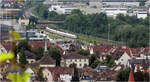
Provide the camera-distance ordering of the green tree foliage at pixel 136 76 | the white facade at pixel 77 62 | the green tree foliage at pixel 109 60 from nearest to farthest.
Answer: the green tree foliage at pixel 136 76, the green tree foliage at pixel 109 60, the white facade at pixel 77 62

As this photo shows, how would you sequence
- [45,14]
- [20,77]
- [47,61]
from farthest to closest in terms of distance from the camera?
1. [45,14]
2. [47,61]
3. [20,77]

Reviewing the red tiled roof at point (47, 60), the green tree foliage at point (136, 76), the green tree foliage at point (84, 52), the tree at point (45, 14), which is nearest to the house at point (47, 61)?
the red tiled roof at point (47, 60)

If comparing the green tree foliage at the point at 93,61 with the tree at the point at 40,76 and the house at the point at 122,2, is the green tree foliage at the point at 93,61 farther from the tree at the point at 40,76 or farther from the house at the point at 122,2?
the house at the point at 122,2

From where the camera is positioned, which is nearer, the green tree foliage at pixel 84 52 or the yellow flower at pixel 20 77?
the yellow flower at pixel 20 77

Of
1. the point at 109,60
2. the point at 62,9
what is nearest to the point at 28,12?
the point at 62,9

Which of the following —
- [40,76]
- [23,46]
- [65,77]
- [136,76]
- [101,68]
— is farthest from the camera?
[23,46]

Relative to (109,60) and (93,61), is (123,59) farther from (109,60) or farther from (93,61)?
(93,61)

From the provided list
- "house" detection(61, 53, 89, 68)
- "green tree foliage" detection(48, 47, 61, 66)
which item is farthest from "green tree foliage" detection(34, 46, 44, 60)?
"house" detection(61, 53, 89, 68)

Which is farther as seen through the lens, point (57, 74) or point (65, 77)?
point (57, 74)

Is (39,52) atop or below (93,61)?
atop
